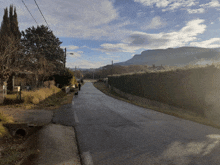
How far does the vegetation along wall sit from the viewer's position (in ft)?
28.6

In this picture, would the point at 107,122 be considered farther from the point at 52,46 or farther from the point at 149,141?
the point at 52,46

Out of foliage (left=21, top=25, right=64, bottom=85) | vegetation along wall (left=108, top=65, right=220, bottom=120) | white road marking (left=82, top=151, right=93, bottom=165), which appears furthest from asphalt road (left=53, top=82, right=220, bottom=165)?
foliage (left=21, top=25, right=64, bottom=85)

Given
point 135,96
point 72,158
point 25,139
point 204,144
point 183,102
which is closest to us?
point 72,158

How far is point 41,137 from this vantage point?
4.88 metres

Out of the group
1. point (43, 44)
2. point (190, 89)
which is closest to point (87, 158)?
point (190, 89)

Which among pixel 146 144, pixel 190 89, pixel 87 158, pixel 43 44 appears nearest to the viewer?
pixel 87 158

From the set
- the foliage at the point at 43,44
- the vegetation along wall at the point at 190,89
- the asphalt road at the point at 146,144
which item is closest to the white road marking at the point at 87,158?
the asphalt road at the point at 146,144

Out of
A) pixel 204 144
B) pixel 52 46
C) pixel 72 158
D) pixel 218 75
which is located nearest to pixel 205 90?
pixel 218 75

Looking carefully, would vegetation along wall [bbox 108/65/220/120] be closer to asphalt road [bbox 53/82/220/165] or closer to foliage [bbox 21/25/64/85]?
asphalt road [bbox 53/82/220/165]

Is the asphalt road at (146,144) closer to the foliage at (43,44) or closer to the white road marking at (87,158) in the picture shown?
the white road marking at (87,158)

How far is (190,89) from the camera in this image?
407 inches

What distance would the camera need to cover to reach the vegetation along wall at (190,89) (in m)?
8.70

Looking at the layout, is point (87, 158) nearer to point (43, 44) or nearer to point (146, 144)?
point (146, 144)

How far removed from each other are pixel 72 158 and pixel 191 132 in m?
4.39
